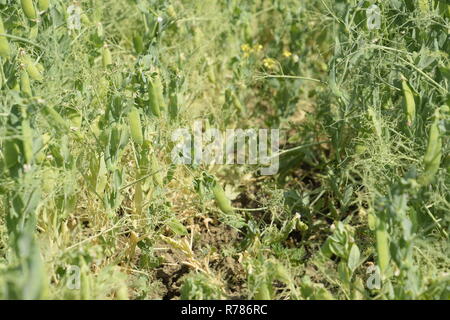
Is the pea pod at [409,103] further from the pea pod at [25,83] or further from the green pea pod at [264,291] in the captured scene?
the pea pod at [25,83]

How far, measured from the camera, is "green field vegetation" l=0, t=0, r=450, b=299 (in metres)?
1.82

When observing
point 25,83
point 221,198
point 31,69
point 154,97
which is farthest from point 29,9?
point 221,198

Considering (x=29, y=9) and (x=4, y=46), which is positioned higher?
(x=29, y=9)

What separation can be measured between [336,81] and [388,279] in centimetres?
95

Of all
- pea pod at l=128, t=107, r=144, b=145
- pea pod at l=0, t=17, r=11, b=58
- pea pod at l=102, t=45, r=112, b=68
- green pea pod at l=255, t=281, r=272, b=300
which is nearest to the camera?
green pea pod at l=255, t=281, r=272, b=300

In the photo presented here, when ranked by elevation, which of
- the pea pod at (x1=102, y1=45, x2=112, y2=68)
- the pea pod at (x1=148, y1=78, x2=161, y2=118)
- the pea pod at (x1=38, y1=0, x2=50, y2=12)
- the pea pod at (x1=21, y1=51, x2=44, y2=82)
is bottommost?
the pea pod at (x1=148, y1=78, x2=161, y2=118)

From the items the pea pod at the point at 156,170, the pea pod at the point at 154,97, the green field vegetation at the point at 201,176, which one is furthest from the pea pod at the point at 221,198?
the pea pod at the point at 154,97

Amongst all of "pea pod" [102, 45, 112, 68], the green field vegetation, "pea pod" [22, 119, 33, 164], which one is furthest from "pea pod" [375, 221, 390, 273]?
"pea pod" [102, 45, 112, 68]

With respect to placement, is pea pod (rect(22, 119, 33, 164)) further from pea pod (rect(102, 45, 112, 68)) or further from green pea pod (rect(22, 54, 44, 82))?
pea pod (rect(102, 45, 112, 68))

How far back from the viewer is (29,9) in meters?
2.34

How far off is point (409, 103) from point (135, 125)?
3.03 ft

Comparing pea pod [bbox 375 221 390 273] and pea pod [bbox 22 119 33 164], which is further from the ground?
pea pod [bbox 22 119 33 164]

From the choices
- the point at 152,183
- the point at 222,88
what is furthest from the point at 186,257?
the point at 222,88

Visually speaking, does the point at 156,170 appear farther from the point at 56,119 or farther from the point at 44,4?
the point at 44,4
